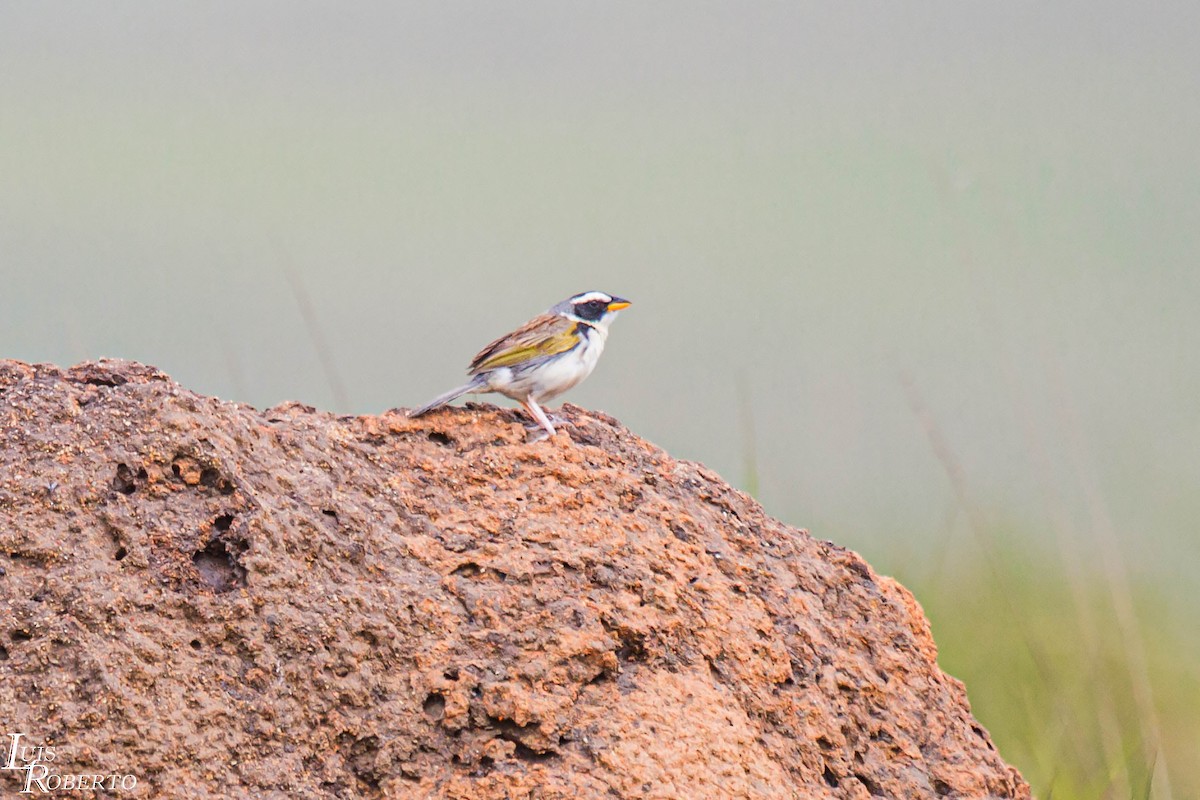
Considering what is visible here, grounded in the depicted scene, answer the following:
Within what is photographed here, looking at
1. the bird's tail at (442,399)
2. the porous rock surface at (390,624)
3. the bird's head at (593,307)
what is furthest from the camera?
the bird's head at (593,307)

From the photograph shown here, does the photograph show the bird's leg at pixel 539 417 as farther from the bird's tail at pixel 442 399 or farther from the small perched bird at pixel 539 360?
the bird's tail at pixel 442 399

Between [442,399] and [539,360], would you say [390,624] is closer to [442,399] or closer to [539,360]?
[442,399]

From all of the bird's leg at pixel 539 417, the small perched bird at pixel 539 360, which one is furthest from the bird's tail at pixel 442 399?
the bird's leg at pixel 539 417

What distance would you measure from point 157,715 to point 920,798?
7.96 feet

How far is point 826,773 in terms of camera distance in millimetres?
4262

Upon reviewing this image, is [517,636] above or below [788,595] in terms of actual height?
below

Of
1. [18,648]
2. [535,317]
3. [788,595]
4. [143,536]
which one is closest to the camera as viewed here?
[18,648]

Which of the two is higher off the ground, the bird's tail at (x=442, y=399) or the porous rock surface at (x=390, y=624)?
the bird's tail at (x=442, y=399)

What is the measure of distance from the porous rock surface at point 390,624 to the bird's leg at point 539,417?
0.23 feet

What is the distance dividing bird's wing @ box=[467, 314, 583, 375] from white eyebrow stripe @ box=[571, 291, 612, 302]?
0.33m

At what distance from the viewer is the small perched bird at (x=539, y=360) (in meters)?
5.19

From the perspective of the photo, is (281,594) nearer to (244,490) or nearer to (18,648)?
(244,490)

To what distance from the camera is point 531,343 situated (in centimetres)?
546

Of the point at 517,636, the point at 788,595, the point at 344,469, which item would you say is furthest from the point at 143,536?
the point at 788,595
